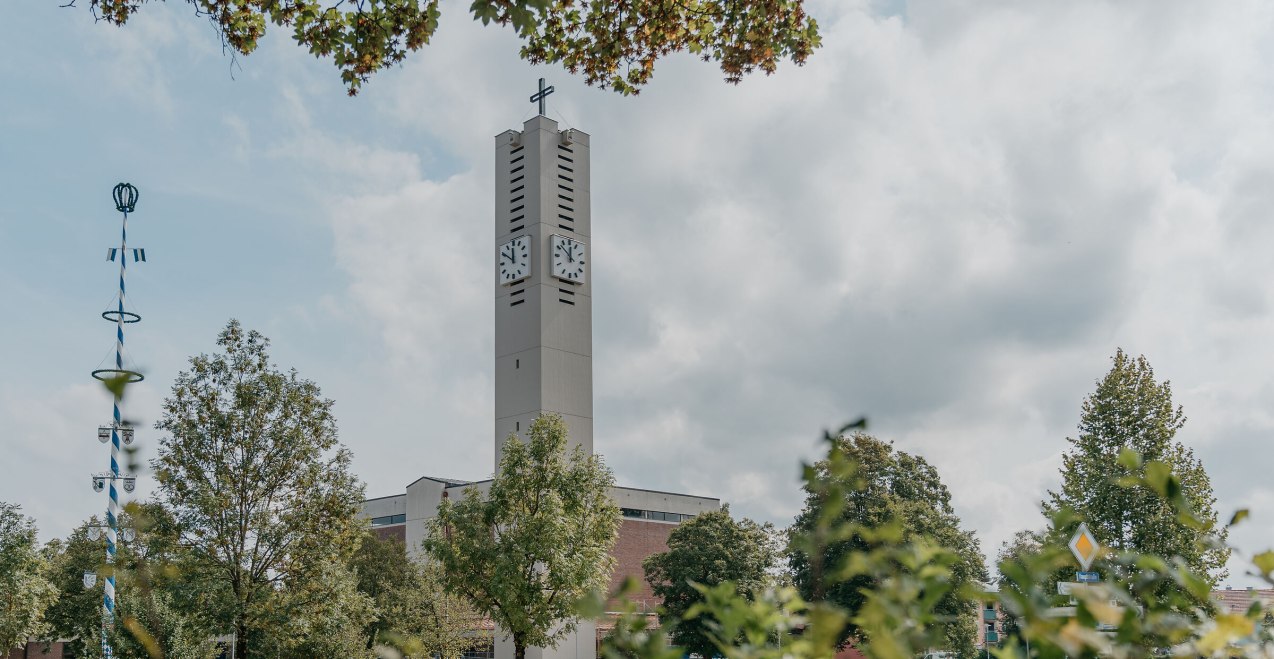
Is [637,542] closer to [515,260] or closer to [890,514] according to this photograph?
[515,260]

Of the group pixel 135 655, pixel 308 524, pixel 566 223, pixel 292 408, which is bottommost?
pixel 135 655

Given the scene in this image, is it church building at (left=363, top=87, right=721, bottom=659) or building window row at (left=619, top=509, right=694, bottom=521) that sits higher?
church building at (left=363, top=87, right=721, bottom=659)

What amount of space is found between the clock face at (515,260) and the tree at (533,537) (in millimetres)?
27097

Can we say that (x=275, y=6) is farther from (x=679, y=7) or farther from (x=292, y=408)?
(x=292, y=408)

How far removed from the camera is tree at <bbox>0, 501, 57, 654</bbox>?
3625 centimetres

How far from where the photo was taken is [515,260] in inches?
2601

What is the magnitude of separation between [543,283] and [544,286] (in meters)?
0.19

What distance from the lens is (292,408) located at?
90.5 ft

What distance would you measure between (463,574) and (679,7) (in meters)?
28.3

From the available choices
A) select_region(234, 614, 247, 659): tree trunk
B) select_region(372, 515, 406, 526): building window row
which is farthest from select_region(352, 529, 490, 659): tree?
select_region(372, 515, 406, 526): building window row

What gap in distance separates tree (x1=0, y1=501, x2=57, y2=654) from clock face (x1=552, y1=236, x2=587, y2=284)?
109ft

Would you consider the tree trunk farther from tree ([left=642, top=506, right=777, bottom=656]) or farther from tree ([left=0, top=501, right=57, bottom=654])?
tree ([left=642, top=506, right=777, bottom=656])

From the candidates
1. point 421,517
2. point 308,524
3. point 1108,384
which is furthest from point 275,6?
point 421,517

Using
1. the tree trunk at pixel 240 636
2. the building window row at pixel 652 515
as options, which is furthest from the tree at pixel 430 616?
the building window row at pixel 652 515
